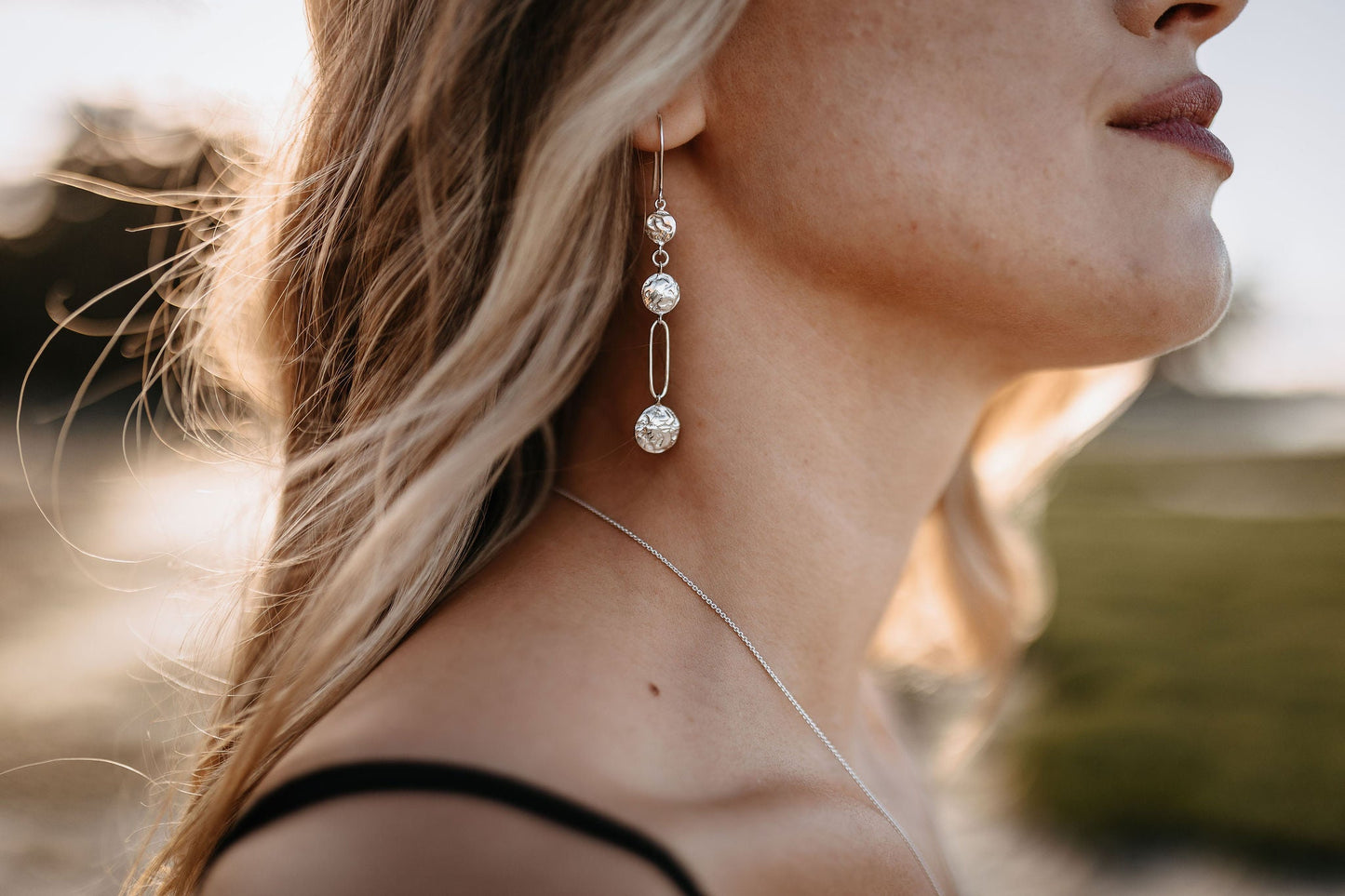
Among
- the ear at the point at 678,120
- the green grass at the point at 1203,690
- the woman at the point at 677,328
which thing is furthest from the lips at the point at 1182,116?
the green grass at the point at 1203,690

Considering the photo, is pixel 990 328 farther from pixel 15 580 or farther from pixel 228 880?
pixel 15 580

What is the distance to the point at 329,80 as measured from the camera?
140cm

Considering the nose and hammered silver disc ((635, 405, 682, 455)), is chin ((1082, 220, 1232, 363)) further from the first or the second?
hammered silver disc ((635, 405, 682, 455))

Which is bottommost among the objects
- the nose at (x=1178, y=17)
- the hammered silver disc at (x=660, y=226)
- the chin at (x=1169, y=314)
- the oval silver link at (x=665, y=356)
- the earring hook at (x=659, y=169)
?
the oval silver link at (x=665, y=356)

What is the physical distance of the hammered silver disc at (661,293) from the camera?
128 cm

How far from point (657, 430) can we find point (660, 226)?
11.2 inches

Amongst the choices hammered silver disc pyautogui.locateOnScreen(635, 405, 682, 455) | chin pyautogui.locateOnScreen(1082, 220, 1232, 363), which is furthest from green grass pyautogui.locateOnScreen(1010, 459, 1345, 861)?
hammered silver disc pyautogui.locateOnScreen(635, 405, 682, 455)

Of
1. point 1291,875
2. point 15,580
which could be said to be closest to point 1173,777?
point 1291,875

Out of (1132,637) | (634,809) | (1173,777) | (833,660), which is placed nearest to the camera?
(634,809)

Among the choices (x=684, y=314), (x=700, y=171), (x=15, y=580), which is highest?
(x=700, y=171)

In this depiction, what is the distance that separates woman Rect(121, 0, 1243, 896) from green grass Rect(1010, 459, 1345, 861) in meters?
2.99

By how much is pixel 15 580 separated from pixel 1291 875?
879cm

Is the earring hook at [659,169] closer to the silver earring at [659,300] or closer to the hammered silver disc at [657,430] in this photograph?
the silver earring at [659,300]

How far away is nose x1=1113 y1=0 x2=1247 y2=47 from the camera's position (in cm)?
128
